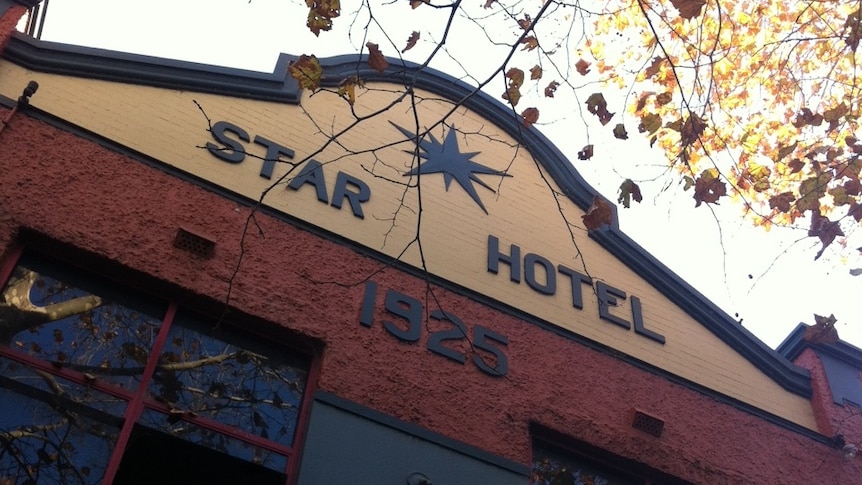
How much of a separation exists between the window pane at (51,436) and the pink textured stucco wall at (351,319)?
4.12ft

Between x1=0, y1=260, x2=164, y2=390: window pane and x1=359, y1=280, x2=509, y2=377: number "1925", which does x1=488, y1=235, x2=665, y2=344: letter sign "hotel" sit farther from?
x1=0, y1=260, x2=164, y2=390: window pane

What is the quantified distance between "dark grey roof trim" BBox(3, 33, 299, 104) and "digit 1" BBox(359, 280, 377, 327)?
2462 mm

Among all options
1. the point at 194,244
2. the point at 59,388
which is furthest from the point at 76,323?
the point at 194,244

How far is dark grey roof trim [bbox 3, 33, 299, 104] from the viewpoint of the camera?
800cm

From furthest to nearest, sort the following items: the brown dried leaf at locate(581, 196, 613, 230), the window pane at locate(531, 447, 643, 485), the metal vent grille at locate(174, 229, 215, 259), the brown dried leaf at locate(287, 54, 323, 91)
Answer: the window pane at locate(531, 447, 643, 485)
the brown dried leaf at locate(581, 196, 613, 230)
the metal vent grille at locate(174, 229, 215, 259)
the brown dried leaf at locate(287, 54, 323, 91)

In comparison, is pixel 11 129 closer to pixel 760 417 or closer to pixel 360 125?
pixel 360 125

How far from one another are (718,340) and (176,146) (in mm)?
6567

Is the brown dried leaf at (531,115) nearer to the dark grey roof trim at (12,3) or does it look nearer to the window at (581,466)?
the window at (581,466)

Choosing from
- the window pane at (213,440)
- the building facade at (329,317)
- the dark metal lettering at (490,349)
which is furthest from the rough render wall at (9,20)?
the dark metal lettering at (490,349)

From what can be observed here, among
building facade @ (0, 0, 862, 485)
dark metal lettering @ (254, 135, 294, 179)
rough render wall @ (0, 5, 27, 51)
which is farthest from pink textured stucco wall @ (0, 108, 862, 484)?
rough render wall @ (0, 5, 27, 51)

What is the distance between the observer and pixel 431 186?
9.65m

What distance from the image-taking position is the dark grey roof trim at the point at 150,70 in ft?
26.2

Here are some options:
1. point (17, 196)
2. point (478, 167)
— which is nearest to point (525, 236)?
point (478, 167)

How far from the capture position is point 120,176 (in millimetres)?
7633
